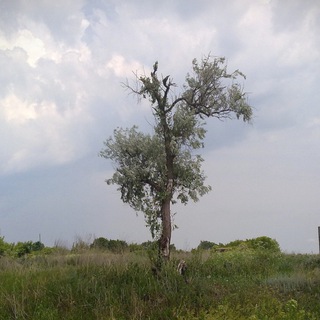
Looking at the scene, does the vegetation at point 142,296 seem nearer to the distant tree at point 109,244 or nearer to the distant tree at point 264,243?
the distant tree at point 109,244

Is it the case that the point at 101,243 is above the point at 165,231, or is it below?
above

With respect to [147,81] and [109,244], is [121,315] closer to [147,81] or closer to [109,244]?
[147,81]

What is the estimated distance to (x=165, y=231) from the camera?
56.3ft

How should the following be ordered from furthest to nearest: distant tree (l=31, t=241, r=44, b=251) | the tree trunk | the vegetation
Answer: distant tree (l=31, t=241, r=44, b=251), the tree trunk, the vegetation

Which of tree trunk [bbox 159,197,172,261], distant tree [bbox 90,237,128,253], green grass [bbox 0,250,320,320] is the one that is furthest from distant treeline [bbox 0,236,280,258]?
green grass [bbox 0,250,320,320]

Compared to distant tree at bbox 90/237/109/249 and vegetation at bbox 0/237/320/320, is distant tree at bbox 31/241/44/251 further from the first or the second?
vegetation at bbox 0/237/320/320

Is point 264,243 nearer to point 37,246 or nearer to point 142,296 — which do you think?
point 37,246

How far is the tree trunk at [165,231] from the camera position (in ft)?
54.7

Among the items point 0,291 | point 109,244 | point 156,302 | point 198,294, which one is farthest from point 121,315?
point 109,244

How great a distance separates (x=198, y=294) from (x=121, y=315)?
7.29ft

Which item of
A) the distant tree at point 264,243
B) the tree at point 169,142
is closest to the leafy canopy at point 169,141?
the tree at point 169,142

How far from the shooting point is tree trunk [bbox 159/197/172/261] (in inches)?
656

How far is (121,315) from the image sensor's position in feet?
33.2

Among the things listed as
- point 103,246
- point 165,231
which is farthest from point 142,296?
point 103,246
